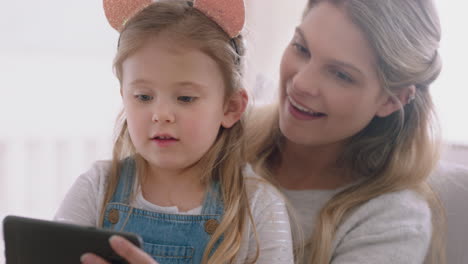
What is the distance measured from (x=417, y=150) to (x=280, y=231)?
20.8 inches

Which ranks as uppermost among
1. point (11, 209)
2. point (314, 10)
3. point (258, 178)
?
point (314, 10)

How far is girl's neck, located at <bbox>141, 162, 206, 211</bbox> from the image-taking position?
3.76ft

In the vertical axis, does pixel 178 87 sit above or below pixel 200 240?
above

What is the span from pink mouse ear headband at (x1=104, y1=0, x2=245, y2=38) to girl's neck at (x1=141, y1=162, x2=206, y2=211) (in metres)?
0.31

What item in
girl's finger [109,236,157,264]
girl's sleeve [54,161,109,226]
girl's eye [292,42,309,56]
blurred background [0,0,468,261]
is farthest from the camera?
blurred background [0,0,468,261]

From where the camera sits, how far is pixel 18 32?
2734mm

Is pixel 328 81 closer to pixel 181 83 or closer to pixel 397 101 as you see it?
pixel 397 101

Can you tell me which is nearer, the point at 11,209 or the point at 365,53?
the point at 365,53

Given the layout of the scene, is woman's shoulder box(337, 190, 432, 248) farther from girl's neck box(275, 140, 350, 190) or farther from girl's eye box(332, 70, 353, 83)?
girl's eye box(332, 70, 353, 83)

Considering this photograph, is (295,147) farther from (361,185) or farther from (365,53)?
(365,53)

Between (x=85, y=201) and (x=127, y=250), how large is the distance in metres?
0.35

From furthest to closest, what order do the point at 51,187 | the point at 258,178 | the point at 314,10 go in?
the point at 51,187 → the point at 314,10 → the point at 258,178

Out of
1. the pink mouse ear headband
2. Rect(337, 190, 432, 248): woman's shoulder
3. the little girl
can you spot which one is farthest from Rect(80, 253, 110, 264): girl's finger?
Rect(337, 190, 432, 248): woman's shoulder

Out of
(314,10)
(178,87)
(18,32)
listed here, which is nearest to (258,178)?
(178,87)
